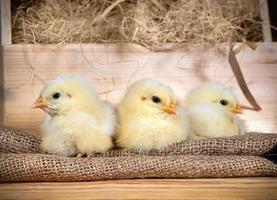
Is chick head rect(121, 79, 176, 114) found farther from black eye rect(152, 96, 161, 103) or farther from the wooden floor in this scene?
the wooden floor

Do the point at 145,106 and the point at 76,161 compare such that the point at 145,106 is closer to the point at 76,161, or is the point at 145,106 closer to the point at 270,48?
the point at 76,161

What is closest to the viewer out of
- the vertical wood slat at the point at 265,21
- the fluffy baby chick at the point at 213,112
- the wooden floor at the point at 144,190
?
the wooden floor at the point at 144,190

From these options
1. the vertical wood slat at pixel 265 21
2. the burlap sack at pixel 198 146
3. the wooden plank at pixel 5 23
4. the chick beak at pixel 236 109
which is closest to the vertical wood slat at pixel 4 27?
the wooden plank at pixel 5 23

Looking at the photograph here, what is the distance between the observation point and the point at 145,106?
1551 mm

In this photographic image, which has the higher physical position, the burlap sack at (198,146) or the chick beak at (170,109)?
the chick beak at (170,109)

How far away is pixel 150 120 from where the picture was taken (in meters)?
1.53

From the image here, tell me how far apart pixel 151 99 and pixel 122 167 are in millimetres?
292

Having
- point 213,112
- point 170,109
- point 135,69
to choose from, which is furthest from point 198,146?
point 135,69

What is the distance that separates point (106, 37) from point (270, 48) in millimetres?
605

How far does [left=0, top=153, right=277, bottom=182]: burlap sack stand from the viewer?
51.1 inches

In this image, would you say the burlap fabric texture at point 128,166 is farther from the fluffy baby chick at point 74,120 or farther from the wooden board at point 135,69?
the wooden board at point 135,69

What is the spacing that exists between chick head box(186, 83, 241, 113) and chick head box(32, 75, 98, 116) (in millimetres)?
466

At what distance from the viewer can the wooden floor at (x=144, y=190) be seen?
1.23m

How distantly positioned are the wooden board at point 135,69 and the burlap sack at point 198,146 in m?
0.39
